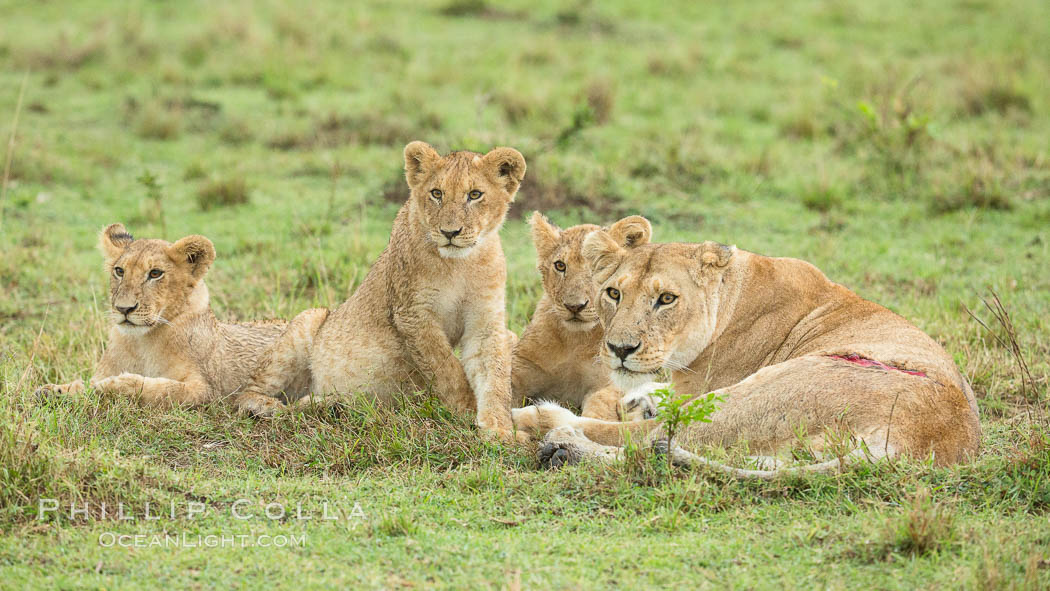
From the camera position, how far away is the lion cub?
5855 millimetres

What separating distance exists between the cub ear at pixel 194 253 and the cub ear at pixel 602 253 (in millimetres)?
1965

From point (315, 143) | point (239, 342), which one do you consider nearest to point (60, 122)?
point (315, 143)

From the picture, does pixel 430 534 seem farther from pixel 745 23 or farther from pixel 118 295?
pixel 745 23

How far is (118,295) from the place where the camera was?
588 centimetres

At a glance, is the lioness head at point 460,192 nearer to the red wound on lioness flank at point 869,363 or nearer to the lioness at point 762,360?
the lioness at point 762,360

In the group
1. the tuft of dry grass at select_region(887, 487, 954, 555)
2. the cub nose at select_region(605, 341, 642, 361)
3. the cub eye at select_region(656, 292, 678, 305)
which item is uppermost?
the cub eye at select_region(656, 292, 678, 305)

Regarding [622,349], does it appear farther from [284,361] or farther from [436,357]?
[284,361]

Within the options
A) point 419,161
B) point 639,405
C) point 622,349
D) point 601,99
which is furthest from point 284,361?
point 601,99

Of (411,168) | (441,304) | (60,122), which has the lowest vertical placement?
(60,122)

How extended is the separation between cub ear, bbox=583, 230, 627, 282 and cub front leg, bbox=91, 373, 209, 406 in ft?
6.91

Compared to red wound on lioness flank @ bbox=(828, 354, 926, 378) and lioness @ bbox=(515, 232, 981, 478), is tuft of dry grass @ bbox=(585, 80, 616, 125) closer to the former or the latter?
lioness @ bbox=(515, 232, 981, 478)

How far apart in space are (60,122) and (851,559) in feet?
34.9

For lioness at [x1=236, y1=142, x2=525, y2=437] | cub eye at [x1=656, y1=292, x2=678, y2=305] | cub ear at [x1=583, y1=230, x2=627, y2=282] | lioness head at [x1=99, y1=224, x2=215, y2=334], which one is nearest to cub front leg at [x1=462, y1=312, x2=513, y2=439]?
lioness at [x1=236, y1=142, x2=525, y2=437]

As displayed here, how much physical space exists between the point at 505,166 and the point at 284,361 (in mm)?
1662
